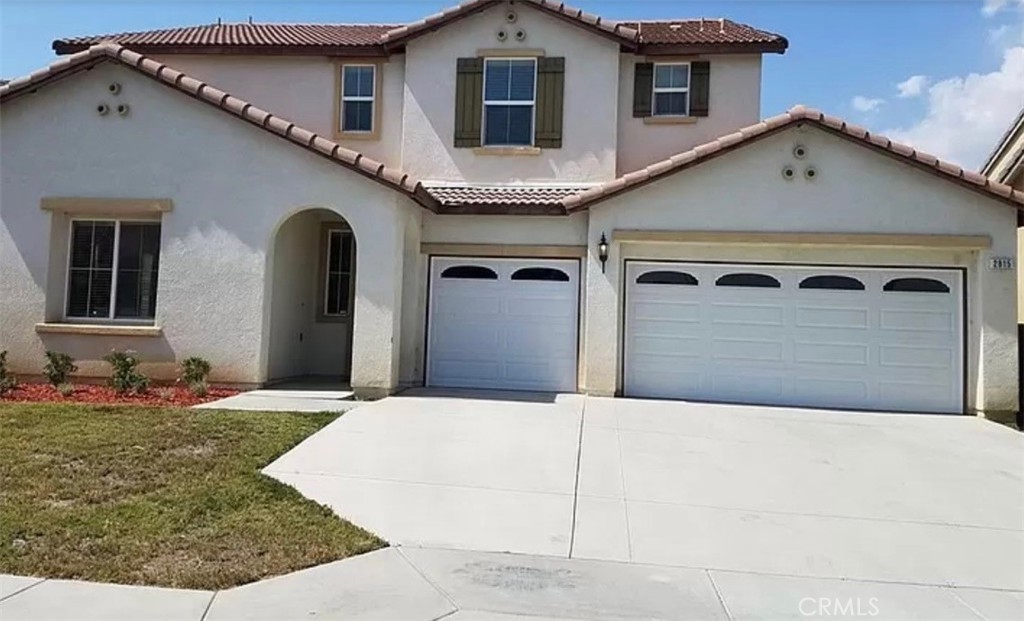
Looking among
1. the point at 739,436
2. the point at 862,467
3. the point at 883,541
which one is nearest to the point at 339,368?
the point at 739,436

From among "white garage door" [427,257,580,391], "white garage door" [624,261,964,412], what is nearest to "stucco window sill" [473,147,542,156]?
"white garage door" [427,257,580,391]

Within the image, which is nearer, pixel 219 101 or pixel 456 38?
pixel 219 101

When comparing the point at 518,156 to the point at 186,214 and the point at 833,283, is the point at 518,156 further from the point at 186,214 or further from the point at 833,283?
the point at 833,283

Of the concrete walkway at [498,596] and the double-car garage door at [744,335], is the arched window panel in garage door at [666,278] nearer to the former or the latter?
the double-car garage door at [744,335]

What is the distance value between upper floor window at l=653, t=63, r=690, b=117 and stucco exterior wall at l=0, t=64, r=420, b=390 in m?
6.78

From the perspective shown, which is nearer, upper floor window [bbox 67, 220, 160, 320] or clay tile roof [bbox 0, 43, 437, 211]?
clay tile roof [bbox 0, 43, 437, 211]

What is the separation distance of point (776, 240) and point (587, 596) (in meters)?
9.49

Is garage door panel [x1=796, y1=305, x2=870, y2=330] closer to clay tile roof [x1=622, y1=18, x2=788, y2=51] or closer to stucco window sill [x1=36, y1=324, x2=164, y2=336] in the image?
clay tile roof [x1=622, y1=18, x2=788, y2=51]

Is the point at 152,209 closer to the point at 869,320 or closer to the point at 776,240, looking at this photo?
the point at 776,240

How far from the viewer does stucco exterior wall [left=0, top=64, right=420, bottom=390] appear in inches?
479

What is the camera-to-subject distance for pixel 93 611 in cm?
424

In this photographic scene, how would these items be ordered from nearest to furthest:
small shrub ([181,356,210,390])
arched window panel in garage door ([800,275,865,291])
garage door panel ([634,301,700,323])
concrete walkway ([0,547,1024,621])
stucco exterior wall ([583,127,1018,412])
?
concrete walkway ([0,547,1024,621]) < small shrub ([181,356,210,390]) < stucco exterior wall ([583,127,1018,412]) < arched window panel in garage door ([800,275,865,291]) < garage door panel ([634,301,700,323])

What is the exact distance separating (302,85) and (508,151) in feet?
17.2

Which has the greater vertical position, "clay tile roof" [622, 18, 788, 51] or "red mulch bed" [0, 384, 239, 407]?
"clay tile roof" [622, 18, 788, 51]
